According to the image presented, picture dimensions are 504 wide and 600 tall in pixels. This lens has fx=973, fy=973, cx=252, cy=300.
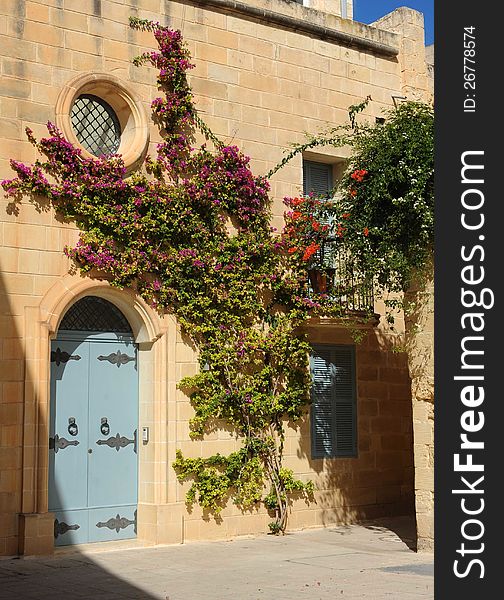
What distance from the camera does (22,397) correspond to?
9.98 metres

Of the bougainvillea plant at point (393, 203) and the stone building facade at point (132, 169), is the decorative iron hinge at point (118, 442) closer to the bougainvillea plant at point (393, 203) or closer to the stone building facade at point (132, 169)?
the stone building facade at point (132, 169)

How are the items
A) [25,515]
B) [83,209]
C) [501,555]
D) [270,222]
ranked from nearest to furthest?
[501,555]
[25,515]
[83,209]
[270,222]

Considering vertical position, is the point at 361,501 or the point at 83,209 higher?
the point at 83,209

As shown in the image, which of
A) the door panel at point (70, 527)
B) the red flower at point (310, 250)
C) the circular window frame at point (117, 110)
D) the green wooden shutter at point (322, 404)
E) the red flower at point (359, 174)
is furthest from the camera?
the green wooden shutter at point (322, 404)

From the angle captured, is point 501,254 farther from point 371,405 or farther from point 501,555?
point 371,405

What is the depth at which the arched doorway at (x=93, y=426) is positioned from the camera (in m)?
10.6

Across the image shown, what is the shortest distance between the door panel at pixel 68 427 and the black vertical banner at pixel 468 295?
5.67m

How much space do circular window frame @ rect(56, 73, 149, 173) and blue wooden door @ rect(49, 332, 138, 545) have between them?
2113 mm

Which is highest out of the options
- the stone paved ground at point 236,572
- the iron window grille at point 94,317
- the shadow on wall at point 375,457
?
the iron window grille at point 94,317

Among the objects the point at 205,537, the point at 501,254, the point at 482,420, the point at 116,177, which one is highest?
the point at 116,177

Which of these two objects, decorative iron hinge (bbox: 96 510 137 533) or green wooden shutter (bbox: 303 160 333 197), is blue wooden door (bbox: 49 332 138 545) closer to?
decorative iron hinge (bbox: 96 510 137 533)

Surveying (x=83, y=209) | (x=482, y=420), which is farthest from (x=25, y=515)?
(x=482, y=420)

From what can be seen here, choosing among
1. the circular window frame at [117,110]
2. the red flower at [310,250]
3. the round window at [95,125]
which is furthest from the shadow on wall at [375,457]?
the round window at [95,125]

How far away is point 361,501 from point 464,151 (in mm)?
8059
